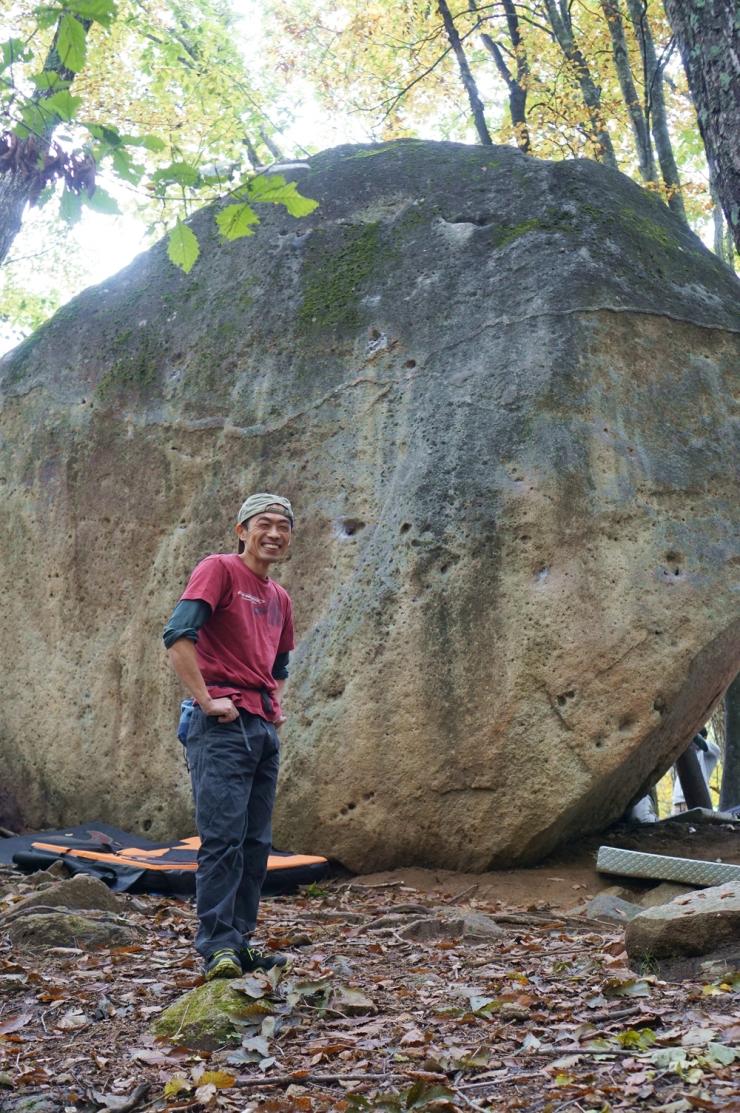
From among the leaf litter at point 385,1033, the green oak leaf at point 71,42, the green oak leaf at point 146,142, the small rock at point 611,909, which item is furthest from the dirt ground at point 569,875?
the green oak leaf at point 71,42

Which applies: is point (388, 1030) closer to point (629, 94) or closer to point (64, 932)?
point (64, 932)

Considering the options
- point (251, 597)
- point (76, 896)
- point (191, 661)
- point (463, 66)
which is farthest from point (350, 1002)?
point (463, 66)

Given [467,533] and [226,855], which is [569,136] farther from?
[226,855]

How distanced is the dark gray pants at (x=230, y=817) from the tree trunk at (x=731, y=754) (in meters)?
7.19

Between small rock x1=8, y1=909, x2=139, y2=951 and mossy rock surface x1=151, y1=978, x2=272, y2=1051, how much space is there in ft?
3.87

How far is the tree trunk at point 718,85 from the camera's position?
4.32m

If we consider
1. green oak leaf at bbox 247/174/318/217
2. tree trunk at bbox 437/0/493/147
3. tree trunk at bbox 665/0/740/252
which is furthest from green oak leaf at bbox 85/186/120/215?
tree trunk at bbox 437/0/493/147

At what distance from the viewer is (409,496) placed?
711 cm

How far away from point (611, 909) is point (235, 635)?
2504mm

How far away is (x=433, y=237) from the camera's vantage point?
311 inches

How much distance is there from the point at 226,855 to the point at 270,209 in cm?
584

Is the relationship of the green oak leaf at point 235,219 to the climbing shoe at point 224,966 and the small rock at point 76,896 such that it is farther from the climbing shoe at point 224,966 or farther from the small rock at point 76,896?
the small rock at point 76,896

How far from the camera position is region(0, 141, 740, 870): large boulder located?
6.61 metres

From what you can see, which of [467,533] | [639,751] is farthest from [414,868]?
[467,533]
